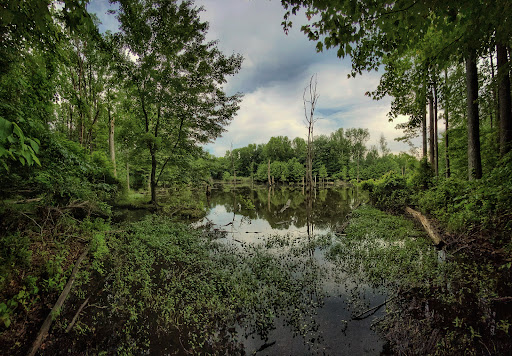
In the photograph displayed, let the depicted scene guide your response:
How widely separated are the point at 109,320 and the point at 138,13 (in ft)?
42.1

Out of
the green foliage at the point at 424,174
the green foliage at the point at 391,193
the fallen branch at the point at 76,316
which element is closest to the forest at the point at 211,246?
the fallen branch at the point at 76,316

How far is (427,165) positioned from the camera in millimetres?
11977

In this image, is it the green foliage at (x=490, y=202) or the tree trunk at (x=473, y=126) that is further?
the tree trunk at (x=473, y=126)

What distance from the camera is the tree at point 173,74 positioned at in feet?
33.4

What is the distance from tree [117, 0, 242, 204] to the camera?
1019 cm

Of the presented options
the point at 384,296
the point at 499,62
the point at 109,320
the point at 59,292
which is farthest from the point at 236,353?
the point at 499,62

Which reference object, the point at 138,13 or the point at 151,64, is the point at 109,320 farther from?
the point at 138,13

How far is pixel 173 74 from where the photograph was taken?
11117 mm

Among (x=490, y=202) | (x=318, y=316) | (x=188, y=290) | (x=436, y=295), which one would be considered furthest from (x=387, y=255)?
(x=188, y=290)

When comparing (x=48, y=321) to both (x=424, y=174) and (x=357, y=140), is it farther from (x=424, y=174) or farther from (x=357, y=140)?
(x=357, y=140)

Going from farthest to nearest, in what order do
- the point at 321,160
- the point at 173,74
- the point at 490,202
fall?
1. the point at 321,160
2. the point at 173,74
3. the point at 490,202

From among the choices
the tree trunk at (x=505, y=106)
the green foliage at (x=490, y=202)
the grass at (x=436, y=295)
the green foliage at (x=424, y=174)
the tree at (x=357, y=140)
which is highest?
the tree at (x=357, y=140)

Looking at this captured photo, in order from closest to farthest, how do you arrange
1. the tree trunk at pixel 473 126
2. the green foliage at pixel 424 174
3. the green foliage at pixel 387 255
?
the green foliage at pixel 387 255 → the tree trunk at pixel 473 126 → the green foliage at pixel 424 174

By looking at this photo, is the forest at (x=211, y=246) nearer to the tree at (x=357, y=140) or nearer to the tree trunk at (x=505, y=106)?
the tree trunk at (x=505, y=106)
